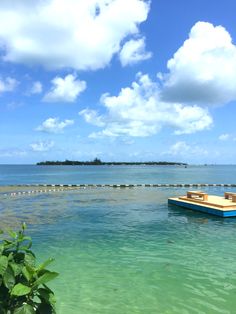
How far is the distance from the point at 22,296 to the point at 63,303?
18.2 feet

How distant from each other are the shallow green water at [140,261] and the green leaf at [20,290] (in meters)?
5.22

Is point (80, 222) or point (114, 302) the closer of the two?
point (114, 302)

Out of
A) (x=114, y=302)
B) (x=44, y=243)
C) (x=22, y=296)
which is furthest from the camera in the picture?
(x=44, y=243)

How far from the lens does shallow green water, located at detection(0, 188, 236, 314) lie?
9.00m

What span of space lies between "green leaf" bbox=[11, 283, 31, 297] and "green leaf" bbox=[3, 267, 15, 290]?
170mm

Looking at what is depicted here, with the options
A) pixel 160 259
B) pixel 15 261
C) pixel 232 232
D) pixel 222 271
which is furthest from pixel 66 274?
pixel 232 232

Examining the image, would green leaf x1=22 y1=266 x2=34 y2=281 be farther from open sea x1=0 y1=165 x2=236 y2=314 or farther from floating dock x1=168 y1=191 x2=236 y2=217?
floating dock x1=168 y1=191 x2=236 y2=217

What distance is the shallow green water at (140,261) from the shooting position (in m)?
9.00

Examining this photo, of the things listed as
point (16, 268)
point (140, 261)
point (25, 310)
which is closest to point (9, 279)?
point (16, 268)

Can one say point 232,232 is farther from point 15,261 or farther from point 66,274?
point 15,261

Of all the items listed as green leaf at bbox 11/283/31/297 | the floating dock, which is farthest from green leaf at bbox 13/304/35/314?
the floating dock

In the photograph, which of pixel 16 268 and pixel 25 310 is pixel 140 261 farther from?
pixel 25 310

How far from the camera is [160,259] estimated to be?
12.8 meters

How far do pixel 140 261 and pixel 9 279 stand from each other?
30.4 ft
